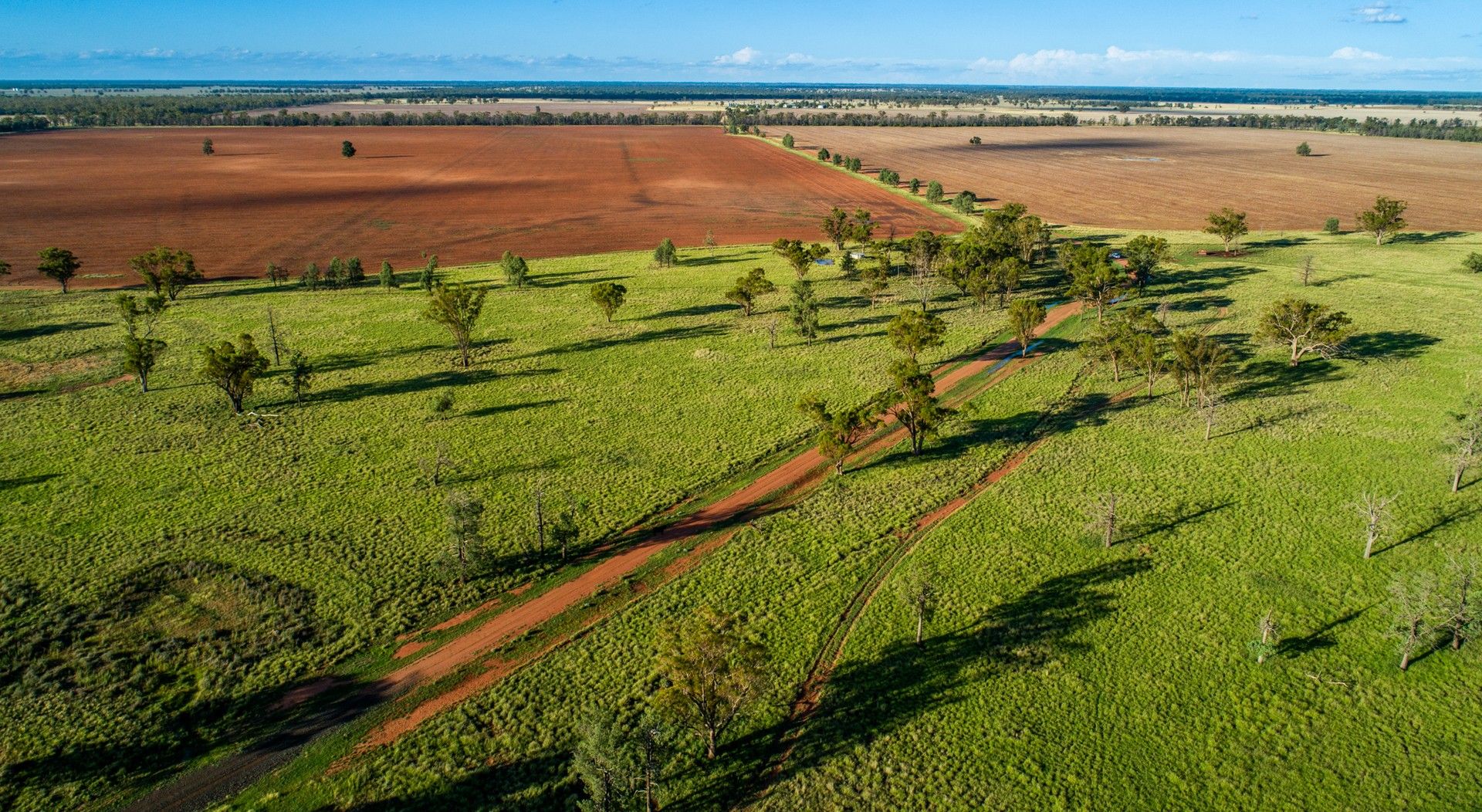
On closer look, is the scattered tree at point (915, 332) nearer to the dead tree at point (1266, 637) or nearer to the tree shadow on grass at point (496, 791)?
the dead tree at point (1266, 637)

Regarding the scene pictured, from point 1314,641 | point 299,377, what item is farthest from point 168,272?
point 1314,641

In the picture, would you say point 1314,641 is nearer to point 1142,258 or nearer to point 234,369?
point 234,369

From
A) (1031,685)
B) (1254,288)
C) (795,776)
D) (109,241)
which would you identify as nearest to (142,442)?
(795,776)

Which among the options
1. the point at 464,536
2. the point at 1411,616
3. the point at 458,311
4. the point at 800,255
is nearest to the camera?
the point at 1411,616

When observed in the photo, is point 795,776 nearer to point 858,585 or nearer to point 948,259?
point 858,585

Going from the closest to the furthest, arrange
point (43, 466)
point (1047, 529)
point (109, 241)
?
point (1047, 529)
point (43, 466)
point (109, 241)

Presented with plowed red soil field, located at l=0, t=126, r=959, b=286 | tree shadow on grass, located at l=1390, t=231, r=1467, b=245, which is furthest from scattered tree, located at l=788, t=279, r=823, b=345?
tree shadow on grass, located at l=1390, t=231, r=1467, b=245

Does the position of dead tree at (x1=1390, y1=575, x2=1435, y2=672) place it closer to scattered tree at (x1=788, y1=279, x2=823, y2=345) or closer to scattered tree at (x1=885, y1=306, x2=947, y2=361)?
scattered tree at (x1=885, y1=306, x2=947, y2=361)
